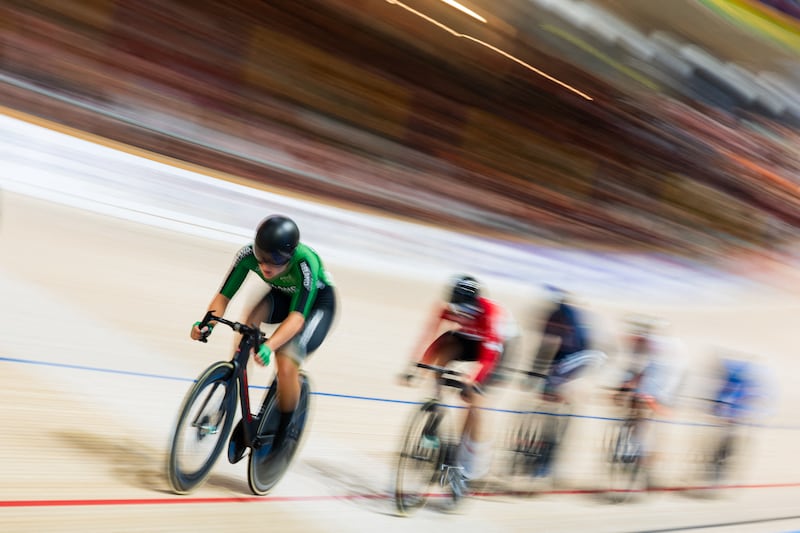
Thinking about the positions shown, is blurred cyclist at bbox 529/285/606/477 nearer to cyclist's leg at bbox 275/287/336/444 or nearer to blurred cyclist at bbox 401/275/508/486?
blurred cyclist at bbox 401/275/508/486

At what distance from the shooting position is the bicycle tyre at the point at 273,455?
92.1 inches

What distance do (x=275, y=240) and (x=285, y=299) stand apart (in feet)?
1.23

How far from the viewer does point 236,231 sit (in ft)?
16.5

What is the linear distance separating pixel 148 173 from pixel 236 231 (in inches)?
27.2

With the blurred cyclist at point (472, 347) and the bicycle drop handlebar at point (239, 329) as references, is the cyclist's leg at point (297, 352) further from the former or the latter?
the blurred cyclist at point (472, 347)

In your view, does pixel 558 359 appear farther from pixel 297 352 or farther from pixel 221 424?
pixel 221 424

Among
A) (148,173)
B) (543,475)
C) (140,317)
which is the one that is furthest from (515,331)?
(148,173)

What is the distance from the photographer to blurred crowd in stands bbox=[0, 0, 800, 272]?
5.66 metres

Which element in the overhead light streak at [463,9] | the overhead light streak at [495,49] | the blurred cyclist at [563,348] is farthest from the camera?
the overhead light streak at [463,9]

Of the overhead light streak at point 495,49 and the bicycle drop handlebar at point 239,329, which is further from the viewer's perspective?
the overhead light streak at point 495,49

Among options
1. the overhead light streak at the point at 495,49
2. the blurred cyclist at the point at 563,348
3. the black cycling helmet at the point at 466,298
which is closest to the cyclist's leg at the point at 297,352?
the black cycling helmet at the point at 466,298

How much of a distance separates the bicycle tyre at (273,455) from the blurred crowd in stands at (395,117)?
136 inches

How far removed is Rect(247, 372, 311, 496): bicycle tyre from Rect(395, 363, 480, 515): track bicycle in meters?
0.39

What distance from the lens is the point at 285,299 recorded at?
96.0 inches
